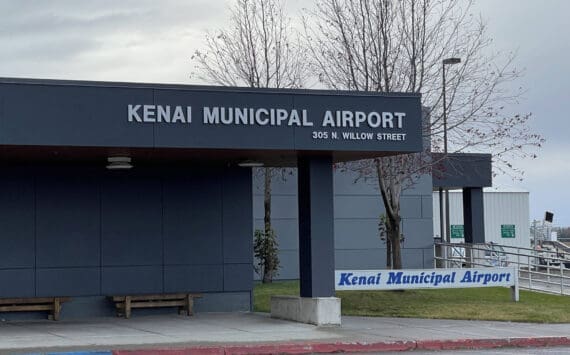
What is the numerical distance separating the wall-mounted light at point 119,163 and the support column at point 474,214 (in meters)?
18.1

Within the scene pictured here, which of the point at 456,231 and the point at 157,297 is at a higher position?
the point at 456,231

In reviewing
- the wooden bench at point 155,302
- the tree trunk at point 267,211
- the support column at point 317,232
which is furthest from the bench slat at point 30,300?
the tree trunk at point 267,211

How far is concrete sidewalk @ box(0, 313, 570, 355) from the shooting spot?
15484 millimetres

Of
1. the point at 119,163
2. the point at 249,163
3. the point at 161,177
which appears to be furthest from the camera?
the point at 161,177

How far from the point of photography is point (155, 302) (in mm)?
20828

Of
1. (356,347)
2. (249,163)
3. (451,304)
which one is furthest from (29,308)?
(451,304)

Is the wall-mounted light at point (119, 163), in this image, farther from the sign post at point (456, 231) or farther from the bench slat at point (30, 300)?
the sign post at point (456, 231)

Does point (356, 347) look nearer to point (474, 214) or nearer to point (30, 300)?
point (30, 300)

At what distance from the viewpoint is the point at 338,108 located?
61.0 feet

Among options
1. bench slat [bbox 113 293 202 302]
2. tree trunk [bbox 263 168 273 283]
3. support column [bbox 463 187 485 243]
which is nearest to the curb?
bench slat [bbox 113 293 202 302]

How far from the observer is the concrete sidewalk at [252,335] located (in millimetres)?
15484

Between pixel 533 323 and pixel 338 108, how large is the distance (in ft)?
21.6

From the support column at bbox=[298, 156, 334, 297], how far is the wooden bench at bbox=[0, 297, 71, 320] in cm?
513

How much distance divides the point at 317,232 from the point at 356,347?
349cm
